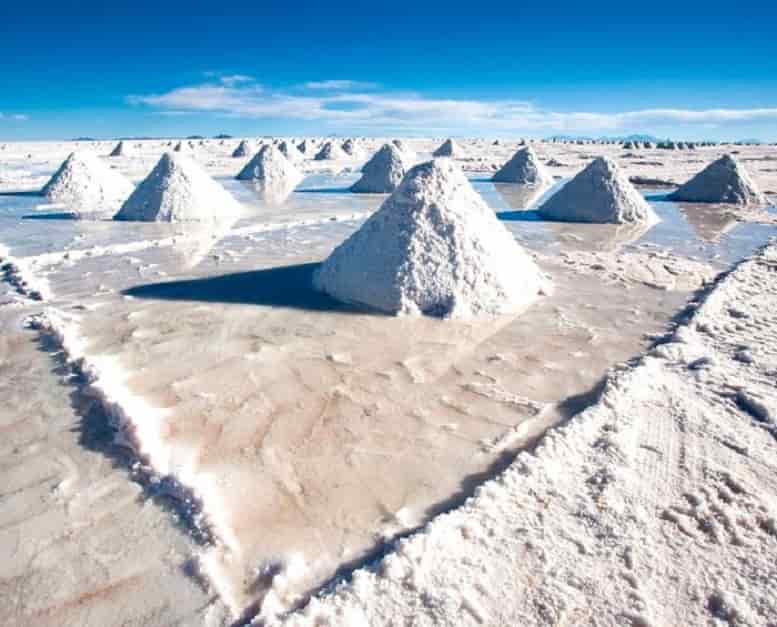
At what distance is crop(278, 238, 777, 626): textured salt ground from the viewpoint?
1.60m

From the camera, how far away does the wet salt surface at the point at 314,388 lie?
6.56ft

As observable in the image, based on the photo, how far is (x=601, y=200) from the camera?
29.3 ft

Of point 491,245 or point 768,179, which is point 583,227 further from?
point 768,179

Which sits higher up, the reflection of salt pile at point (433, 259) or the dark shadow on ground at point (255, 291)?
the reflection of salt pile at point (433, 259)

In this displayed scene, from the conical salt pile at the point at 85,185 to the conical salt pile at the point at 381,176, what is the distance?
216 inches

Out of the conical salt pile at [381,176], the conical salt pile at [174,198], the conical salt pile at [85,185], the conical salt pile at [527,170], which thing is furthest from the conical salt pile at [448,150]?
the conical salt pile at [174,198]

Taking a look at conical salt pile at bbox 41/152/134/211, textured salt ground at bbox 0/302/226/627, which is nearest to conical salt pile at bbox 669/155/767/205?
textured salt ground at bbox 0/302/226/627

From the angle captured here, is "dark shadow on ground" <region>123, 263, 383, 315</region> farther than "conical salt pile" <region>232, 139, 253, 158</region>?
No

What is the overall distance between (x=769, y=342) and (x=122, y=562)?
3.98 m

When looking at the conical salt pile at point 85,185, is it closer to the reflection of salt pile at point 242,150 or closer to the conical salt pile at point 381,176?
the conical salt pile at point 381,176

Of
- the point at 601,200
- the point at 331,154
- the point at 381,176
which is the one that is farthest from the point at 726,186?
the point at 331,154

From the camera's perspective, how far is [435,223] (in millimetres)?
4488

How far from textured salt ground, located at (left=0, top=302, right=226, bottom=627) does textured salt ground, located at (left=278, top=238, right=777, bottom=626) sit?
0.49 meters

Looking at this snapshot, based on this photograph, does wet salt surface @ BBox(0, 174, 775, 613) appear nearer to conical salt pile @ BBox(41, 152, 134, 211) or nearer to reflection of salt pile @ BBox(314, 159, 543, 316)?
reflection of salt pile @ BBox(314, 159, 543, 316)
